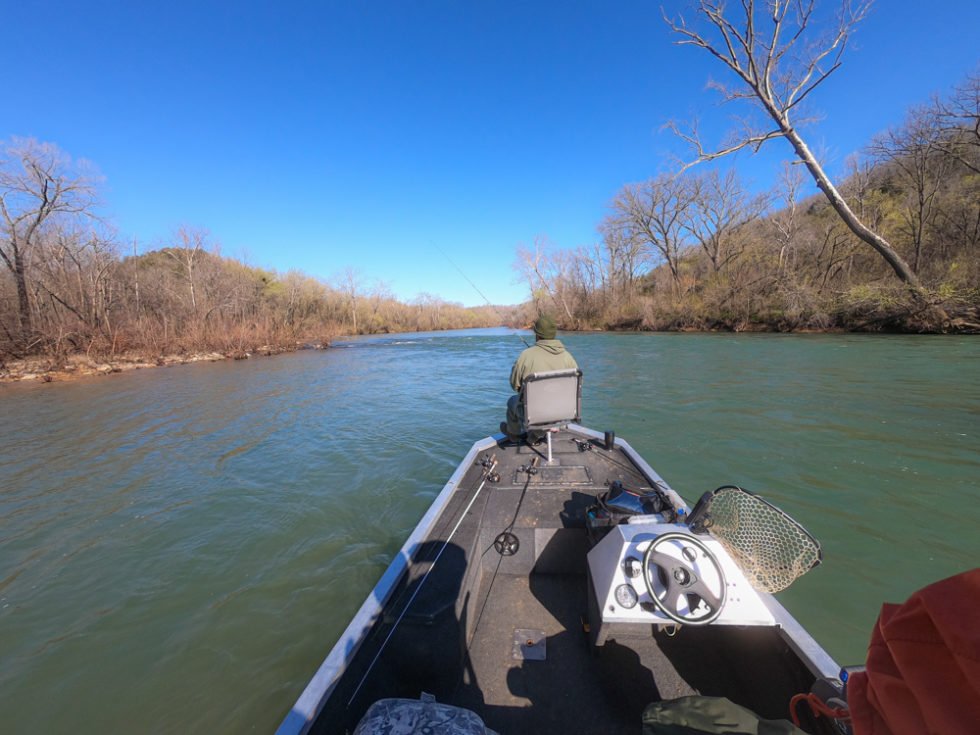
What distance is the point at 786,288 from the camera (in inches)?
772

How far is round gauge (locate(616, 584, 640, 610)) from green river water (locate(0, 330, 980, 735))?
183 cm

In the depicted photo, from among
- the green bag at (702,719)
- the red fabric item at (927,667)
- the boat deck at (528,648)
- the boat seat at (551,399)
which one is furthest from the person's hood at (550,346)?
the red fabric item at (927,667)

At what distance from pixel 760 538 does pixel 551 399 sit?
182cm

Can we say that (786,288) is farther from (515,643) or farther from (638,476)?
(515,643)

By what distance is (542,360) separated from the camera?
3.72 m

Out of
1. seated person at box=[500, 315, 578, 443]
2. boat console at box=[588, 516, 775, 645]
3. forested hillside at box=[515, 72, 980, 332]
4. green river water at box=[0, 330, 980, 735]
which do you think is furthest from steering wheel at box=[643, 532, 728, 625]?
forested hillside at box=[515, 72, 980, 332]

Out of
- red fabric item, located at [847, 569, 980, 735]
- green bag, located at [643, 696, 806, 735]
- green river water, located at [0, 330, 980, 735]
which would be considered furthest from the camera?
green river water, located at [0, 330, 980, 735]

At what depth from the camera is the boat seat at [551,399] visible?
10.7 ft

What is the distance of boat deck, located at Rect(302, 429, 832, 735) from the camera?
1.66 m

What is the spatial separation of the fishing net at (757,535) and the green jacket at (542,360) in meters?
1.98

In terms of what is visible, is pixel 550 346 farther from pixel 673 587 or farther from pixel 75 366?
pixel 75 366

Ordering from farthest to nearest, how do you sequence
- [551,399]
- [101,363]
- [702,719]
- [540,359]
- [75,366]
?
[101,363] < [75,366] < [540,359] < [551,399] < [702,719]

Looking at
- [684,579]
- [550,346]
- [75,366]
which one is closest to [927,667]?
[684,579]

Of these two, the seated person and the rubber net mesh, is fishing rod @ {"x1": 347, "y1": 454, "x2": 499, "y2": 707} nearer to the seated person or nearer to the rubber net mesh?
the seated person
